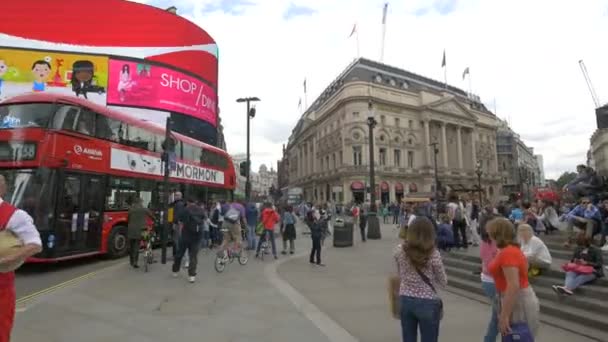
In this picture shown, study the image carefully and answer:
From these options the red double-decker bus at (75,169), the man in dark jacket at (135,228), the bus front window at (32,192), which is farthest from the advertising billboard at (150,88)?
the man in dark jacket at (135,228)

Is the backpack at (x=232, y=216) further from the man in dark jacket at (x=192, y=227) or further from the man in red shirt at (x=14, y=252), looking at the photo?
the man in red shirt at (x=14, y=252)

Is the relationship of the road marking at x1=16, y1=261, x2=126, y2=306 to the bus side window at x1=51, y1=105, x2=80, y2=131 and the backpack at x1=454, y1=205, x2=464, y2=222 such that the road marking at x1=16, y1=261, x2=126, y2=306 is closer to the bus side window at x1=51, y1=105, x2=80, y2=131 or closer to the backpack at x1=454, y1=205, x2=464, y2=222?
the bus side window at x1=51, y1=105, x2=80, y2=131

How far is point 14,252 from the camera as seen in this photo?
2.97m

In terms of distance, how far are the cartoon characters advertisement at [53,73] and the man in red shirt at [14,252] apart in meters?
32.1

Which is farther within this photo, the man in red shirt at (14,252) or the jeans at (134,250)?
the jeans at (134,250)

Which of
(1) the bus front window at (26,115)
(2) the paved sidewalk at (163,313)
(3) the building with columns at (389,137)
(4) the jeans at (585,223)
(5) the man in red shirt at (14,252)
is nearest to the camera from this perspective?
(5) the man in red shirt at (14,252)

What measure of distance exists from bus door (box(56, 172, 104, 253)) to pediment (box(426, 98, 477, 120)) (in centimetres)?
6003

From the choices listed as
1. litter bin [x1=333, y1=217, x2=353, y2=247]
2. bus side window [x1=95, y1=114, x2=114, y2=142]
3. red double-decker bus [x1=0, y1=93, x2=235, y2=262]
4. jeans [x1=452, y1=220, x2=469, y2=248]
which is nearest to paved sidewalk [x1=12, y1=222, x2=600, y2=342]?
red double-decker bus [x1=0, y1=93, x2=235, y2=262]

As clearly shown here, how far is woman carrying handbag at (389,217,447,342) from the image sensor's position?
10.3 ft

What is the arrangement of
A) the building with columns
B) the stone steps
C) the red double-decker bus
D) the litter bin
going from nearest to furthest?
the stone steps
the red double-decker bus
the litter bin
the building with columns

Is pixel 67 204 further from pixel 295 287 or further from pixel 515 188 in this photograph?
pixel 515 188

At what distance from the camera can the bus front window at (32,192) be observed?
31.3 feet

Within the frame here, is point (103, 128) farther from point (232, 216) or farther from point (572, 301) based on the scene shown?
point (572, 301)

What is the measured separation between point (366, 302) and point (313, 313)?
1207 mm
